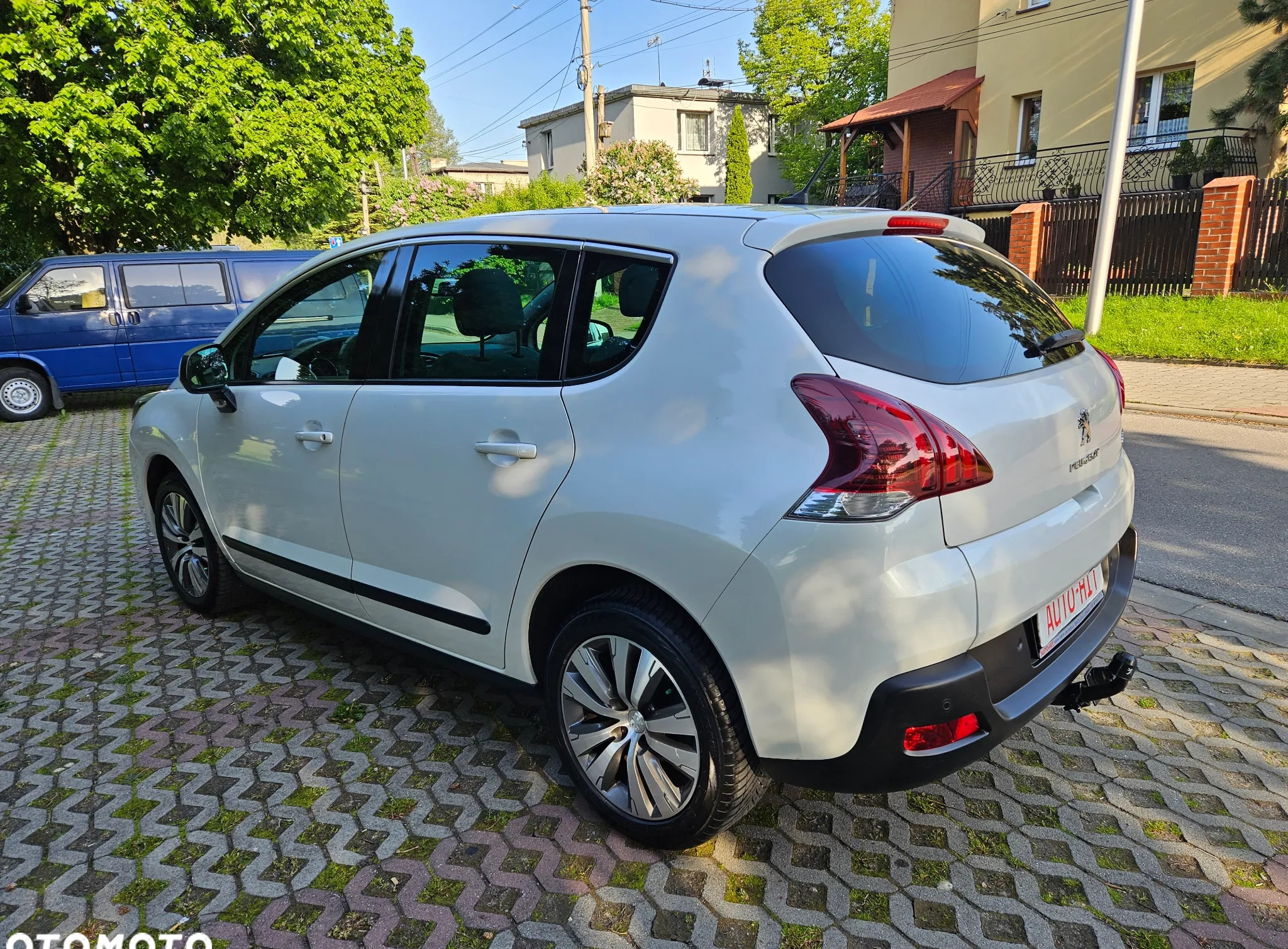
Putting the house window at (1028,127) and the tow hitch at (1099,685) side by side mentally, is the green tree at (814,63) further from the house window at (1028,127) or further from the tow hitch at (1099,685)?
the tow hitch at (1099,685)

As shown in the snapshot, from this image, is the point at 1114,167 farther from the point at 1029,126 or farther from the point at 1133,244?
the point at 1029,126

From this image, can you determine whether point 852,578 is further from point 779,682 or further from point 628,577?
point 628,577

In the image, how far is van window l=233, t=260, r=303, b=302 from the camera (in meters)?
12.3

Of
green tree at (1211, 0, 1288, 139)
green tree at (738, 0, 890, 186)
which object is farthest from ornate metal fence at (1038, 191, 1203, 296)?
green tree at (738, 0, 890, 186)

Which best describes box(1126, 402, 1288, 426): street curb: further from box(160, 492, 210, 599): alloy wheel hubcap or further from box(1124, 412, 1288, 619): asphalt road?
box(160, 492, 210, 599): alloy wheel hubcap

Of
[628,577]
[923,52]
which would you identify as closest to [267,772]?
[628,577]

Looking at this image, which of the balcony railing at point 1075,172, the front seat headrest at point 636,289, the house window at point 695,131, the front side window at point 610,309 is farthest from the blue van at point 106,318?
A: the house window at point 695,131

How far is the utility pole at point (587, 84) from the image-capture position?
24.9 metres

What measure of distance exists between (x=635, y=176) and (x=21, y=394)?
15.9m

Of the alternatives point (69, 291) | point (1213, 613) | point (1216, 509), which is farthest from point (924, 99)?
point (1213, 613)

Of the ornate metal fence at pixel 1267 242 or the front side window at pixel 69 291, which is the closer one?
the front side window at pixel 69 291

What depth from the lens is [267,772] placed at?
2996mm

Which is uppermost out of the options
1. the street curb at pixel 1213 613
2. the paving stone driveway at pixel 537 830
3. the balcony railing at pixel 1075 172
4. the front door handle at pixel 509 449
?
the balcony railing at pixel 1075 172

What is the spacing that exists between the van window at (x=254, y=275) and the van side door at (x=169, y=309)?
8.1 inches
